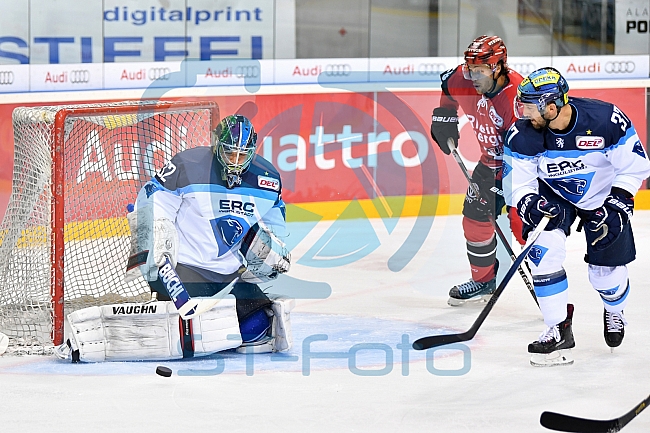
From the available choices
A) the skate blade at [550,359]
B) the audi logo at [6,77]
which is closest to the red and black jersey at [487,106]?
the skate blade at [550,359]

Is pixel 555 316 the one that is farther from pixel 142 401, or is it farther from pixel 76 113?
pixel 76 113

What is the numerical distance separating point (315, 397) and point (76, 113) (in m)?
1.42

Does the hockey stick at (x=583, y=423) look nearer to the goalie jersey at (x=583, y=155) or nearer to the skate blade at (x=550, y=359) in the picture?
the skate blade at (x=550, y=359)

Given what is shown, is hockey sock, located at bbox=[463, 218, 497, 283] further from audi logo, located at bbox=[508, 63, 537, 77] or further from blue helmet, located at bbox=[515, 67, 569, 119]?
audi logo, located at bbox=[508, 63, 537, 77]

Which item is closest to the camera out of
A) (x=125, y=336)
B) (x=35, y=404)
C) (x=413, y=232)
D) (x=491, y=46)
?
(x=35, y=404)

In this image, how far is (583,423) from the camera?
2.84 metres

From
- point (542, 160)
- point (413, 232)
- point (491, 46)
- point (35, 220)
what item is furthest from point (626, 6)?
point (35, 220)

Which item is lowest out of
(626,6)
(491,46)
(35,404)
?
(35,404)

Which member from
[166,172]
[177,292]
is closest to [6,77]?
[166,172]

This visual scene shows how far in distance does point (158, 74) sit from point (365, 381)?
13.6 ft

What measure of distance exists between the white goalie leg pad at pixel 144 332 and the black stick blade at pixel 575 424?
1.21 metres

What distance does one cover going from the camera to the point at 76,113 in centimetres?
389

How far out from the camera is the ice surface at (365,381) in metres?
2.98

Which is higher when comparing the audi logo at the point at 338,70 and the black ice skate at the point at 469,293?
the audi logo at the point at 338,70
